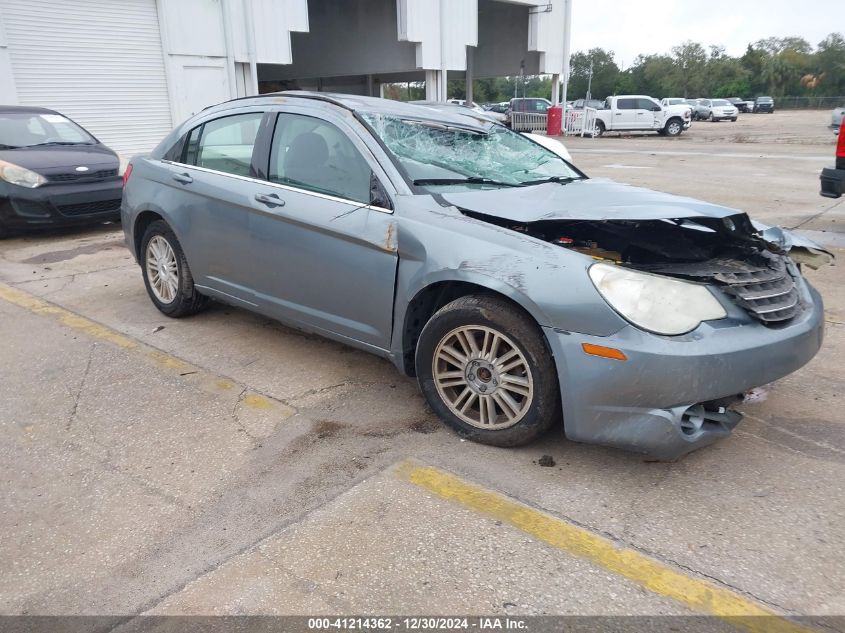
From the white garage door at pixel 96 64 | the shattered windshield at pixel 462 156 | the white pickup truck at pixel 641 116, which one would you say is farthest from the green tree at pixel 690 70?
the shattered windshield at pixel 462 156

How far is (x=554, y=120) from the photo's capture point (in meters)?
30.4

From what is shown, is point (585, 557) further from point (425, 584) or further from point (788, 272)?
Answer: point (788, 272)

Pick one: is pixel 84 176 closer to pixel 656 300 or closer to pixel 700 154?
pixel 656 300

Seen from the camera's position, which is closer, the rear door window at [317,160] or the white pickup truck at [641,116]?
the rear door window at [317,160]

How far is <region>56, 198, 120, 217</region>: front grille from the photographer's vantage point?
8.41m

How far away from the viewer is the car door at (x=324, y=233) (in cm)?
357

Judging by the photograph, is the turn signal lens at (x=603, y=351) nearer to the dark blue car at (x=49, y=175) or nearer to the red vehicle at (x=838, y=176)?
the red vehicle at (x=838, y=176)

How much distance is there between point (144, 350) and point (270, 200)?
1.50 metres

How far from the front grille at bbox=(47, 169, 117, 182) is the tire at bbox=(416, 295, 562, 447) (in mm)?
6947

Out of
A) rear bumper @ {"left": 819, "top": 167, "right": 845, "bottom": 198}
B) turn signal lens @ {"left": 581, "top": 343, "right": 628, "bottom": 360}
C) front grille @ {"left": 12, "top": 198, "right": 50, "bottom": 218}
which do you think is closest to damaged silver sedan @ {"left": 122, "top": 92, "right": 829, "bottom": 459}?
turn signal lens @ {"left": 581, "top": 343, "right": 628, "bottom": 360}

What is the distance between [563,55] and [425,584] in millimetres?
30507

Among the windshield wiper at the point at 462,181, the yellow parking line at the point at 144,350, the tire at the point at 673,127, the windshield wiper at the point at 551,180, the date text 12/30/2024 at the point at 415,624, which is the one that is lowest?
the date text 12/30/2024 at the point at 415,624

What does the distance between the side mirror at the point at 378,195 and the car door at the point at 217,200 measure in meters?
0.94

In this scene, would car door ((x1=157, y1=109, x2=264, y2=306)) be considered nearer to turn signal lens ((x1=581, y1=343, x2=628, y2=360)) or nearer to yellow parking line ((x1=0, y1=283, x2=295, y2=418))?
yellow parking line ((x1=0, y1=283, x2=295, y2=418))
